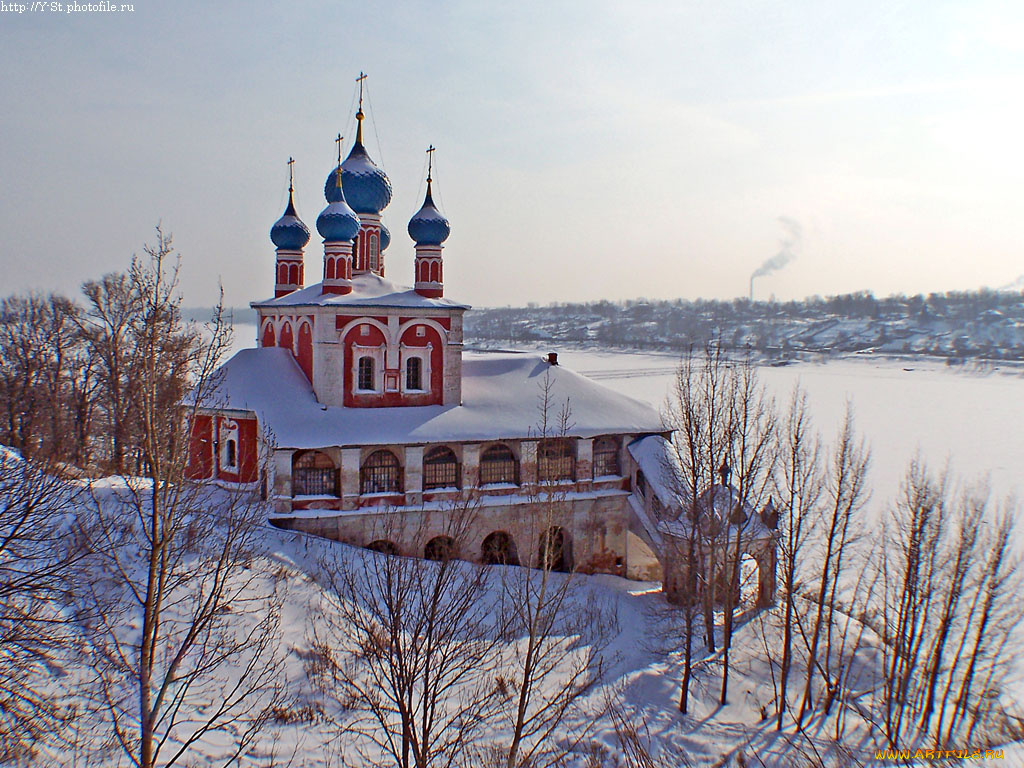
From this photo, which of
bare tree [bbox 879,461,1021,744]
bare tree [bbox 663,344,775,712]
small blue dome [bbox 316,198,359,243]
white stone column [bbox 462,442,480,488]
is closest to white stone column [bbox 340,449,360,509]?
white stone column [bbox 462,442,480,488]

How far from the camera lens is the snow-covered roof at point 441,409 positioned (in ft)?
63.9

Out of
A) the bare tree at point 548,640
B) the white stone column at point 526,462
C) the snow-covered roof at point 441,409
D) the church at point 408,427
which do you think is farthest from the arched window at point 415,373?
the bare tree at point 548,640

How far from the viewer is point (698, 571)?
16531 millimetres

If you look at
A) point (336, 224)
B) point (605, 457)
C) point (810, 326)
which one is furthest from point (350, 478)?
point (810, 326)

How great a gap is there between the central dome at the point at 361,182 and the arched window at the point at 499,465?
28.0 ft

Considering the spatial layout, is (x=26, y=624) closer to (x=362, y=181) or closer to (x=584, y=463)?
(x=584, y=463)

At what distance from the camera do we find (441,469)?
20656 millimetres

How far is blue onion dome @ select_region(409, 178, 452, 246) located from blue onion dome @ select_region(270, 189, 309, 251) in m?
4.32

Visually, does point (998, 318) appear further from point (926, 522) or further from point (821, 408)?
point (926, 522)

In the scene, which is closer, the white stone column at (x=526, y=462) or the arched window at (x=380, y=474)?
the arched window at (x=380, y=474)

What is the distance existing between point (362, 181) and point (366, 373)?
6.21 meters

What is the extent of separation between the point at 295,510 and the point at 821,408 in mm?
35912

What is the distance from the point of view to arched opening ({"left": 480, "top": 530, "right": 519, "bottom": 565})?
20.7 m

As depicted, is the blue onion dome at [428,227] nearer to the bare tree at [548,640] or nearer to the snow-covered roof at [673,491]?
the bare tree at [548,640]
